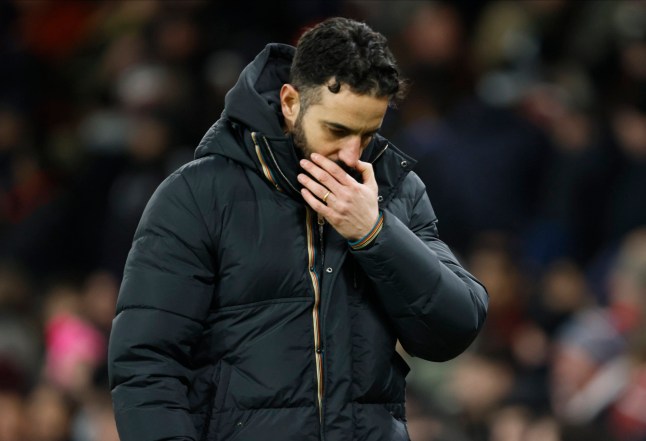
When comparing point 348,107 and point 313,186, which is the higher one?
point 348,107

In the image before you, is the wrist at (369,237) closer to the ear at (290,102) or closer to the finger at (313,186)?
the finger at (313,186)

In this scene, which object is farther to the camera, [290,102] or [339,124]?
[290,102]

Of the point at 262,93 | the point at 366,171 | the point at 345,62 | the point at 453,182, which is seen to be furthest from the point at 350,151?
the point at 453,182

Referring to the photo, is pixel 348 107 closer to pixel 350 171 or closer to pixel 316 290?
pixel 350 171

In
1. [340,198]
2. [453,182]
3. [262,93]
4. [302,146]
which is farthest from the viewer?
[453,182]

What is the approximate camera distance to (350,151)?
2930mm

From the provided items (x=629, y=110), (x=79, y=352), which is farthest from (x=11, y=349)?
(x=629, y=110)

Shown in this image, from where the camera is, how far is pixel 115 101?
9102 millimetres

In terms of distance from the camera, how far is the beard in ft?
9.70

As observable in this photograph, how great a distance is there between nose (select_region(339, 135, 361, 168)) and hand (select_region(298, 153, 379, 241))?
4 centimetres

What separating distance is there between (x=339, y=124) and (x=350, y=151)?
63 millimetres

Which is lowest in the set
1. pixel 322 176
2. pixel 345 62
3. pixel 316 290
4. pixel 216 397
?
pixel 216 397

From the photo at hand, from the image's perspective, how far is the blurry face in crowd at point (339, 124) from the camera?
2908 millimetres

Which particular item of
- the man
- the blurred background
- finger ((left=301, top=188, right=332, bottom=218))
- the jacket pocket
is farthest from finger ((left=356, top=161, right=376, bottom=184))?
the blurred background
